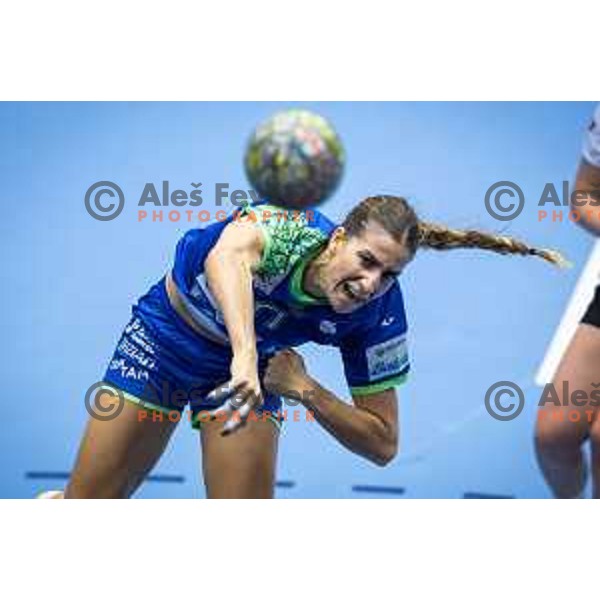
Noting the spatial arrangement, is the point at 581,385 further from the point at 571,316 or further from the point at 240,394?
the point at 571,316

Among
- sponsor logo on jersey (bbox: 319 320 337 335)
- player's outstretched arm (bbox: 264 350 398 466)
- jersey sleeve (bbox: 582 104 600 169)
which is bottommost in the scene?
player's outstretched arm (bbox: 264 350 398 466)

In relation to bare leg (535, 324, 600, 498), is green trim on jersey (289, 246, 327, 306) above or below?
above

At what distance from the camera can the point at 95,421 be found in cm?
393

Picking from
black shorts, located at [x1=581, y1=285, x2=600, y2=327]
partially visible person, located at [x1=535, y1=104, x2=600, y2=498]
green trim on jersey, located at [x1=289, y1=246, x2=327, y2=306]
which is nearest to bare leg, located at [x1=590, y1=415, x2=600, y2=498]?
partially visible person, located at [x1=535, y1=104, x2=600, y2=498]

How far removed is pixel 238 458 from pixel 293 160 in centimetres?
80

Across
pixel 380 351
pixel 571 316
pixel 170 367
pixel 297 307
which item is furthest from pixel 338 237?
pixel 571 316

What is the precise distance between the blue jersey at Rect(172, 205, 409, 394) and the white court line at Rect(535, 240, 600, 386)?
1.82 metres

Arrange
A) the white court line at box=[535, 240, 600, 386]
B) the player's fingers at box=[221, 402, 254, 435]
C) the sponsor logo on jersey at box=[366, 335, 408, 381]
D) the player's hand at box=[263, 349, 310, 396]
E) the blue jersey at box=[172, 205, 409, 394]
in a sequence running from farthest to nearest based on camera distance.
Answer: the white court line at box=[535, 240, 600, 386]
the sponsor logo on jersey at box=[366, 335, 408, 381]
the blue jersey at box=[172, 205, 409, 394]
the player's hand at box=[263, 349, 310, 396]
the player's fingers at box=[221, 402, 254, 435]

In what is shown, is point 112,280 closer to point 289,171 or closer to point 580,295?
point 580,295

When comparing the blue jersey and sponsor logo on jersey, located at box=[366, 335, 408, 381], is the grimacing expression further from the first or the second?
sponsor logo on jersey, located at box=[366, 335, 408, 381]

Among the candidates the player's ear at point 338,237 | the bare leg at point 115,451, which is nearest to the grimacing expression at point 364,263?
the player's ear at point 338,237

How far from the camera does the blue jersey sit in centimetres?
373

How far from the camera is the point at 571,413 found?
12.7 ft
